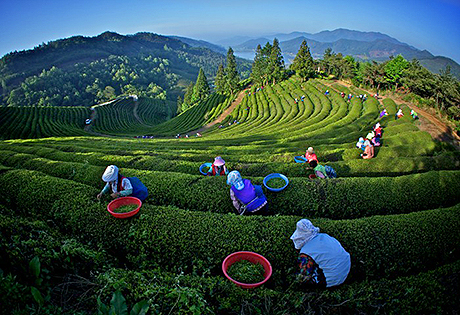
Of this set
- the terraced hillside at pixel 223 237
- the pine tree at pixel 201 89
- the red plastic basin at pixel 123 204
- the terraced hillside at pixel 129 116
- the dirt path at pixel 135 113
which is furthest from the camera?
the dirt path at pixel 135 113

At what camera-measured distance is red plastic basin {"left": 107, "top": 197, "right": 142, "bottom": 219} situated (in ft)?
20.9

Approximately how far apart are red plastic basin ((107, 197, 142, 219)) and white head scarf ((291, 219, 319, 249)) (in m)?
4.35

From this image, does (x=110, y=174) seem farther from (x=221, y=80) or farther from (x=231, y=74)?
(x=221, y=80)

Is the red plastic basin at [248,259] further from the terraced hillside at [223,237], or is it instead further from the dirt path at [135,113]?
the dirt path at [135,113]

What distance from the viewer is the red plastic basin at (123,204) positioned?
636 centimetres

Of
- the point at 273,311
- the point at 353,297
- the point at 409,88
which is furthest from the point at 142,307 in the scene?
the point at 409,88

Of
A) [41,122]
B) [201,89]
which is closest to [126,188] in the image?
[41,122]

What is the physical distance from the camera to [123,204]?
23.0ft

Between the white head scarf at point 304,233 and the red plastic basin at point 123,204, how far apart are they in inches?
171

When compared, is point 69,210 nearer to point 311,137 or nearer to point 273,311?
point 273,311

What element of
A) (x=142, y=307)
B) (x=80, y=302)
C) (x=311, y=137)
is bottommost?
(x=311, y=137)

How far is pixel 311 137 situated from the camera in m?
21.2

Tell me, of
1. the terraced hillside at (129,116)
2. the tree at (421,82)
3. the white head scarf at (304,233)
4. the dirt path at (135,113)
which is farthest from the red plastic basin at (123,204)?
the dirt path at (135,113)

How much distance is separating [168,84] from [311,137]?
609ft
